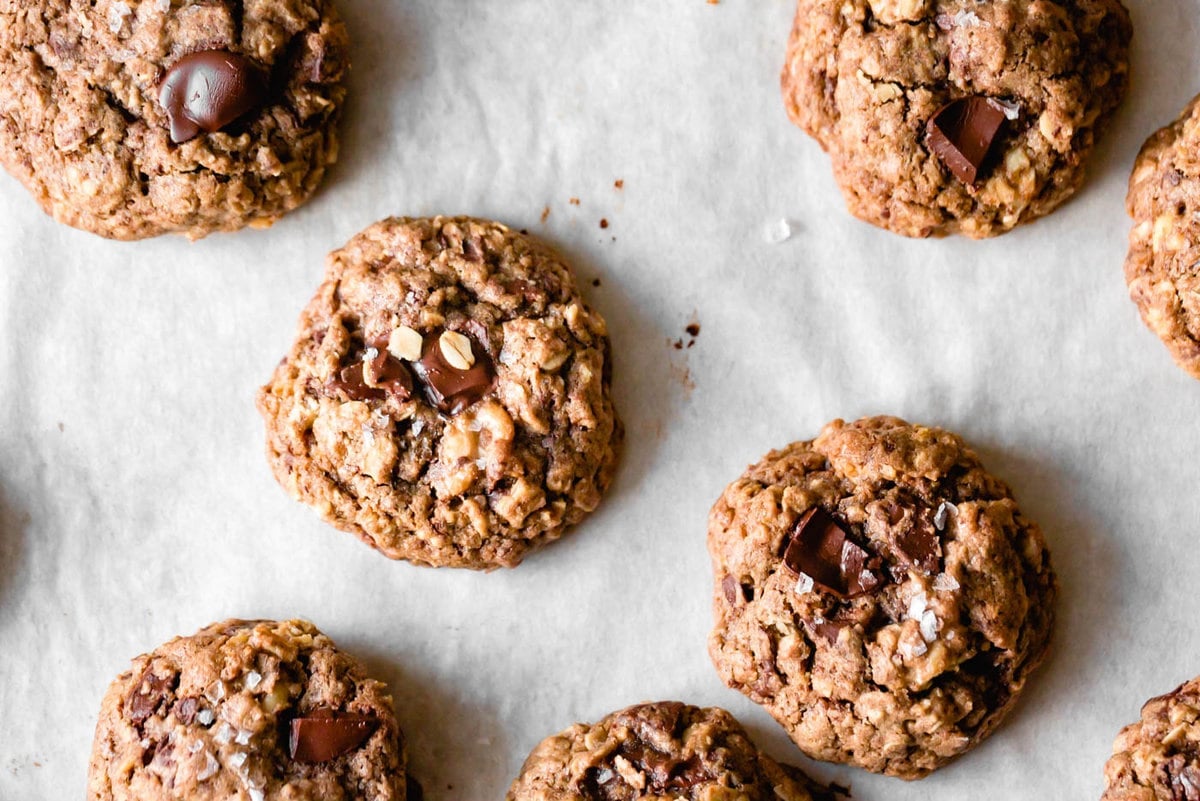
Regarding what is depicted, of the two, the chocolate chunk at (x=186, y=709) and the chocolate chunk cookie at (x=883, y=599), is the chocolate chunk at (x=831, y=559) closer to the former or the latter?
the chocolate chunk cookie at (x=883, y=599)

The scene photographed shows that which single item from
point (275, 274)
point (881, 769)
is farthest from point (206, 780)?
point (881, 769)

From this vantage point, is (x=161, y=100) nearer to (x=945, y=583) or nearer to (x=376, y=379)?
(x=376, y=379)

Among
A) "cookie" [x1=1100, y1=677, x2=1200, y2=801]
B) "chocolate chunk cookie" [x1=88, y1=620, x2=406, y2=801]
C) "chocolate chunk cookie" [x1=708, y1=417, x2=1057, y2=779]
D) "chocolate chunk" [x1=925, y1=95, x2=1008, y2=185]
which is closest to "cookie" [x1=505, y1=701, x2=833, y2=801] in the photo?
"chocolate chunk cookie" [x1=708, y1=417, x2=1057, y2=779]

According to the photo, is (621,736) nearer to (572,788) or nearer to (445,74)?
(572,788)

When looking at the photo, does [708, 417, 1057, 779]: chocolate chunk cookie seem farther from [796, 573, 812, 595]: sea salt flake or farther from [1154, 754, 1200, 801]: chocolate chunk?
[1154, 754, 1200, 801]: chocolate chunk

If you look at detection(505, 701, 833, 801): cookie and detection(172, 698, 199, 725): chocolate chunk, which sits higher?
detection(505, 701, 833, 801): cookie

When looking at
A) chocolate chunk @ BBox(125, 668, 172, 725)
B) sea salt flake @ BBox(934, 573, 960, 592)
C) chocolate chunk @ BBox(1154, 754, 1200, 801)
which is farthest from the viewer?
chocolate chunk @ BBox(125, 668, 172, 725)

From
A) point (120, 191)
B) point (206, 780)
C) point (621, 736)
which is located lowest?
point (206, 780)

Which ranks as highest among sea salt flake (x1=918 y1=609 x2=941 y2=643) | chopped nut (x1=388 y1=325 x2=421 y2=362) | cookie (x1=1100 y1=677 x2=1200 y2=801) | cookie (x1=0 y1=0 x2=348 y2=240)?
cookie (x1=0 y1=0 x2=348 y2=240)

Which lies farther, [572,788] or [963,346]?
[963,346]
